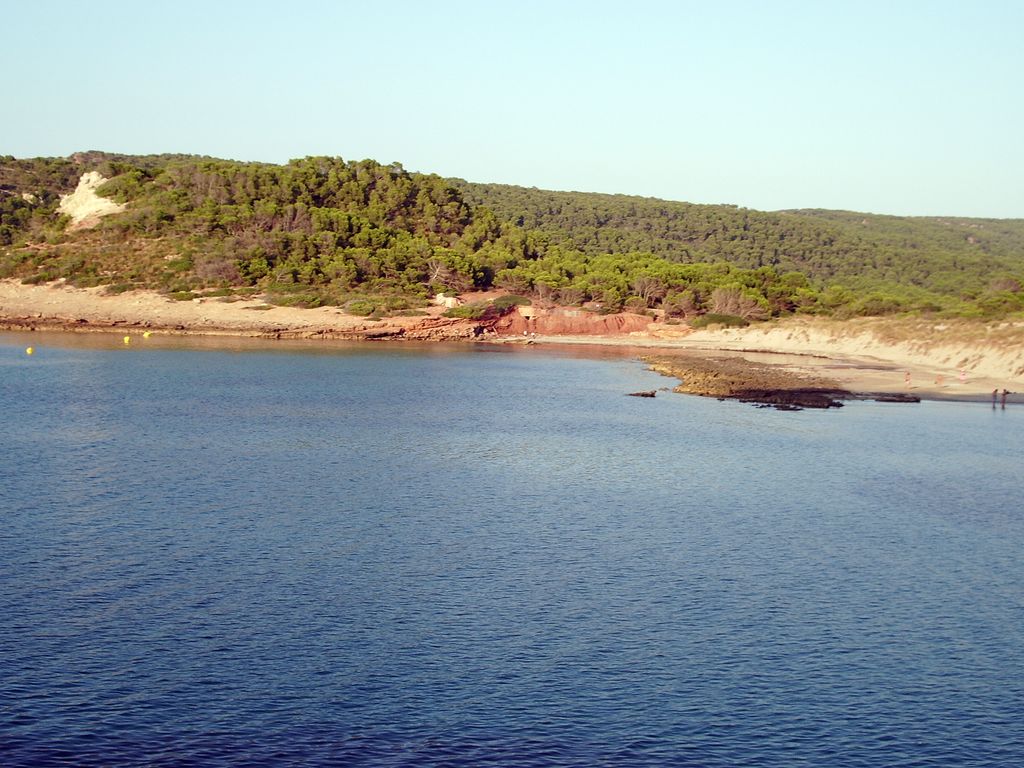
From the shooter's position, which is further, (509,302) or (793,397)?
(509,302)

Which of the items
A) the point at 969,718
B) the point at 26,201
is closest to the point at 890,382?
the point at 969,718

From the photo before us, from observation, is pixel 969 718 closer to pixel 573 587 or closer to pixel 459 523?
pixel 573 587

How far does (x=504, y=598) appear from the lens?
1822 cm

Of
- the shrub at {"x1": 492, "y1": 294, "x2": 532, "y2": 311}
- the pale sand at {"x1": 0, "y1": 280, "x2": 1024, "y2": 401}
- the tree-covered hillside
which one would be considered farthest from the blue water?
the tree-covered hillside

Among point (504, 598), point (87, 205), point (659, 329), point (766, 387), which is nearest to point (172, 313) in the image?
point (87, 205)

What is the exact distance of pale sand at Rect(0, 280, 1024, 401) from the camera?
69.2m

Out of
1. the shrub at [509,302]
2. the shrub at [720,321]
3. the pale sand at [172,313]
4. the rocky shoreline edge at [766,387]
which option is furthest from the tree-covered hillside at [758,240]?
the rocky shoreline edge at [766,387]

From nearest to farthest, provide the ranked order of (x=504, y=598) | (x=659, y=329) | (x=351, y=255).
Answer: (x=504, y=598) → (x=659, y=329) → (x=351, y=255)

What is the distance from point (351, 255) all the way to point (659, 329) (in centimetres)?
2778

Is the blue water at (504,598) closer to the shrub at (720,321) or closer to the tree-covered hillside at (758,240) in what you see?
the shrub at (720,321)

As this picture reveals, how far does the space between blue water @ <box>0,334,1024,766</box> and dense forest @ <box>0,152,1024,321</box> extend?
52462 millimetres

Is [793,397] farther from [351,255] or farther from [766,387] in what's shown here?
[351,255]

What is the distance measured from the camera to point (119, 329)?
87000 mm

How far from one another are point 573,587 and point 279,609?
5.09 metres
